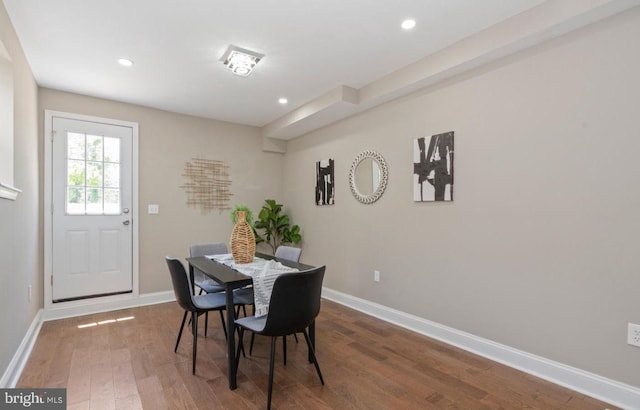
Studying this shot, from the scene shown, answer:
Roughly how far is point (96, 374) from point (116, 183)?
7.75 feet

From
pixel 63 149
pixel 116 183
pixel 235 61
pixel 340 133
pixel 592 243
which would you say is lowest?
pixel 592 243

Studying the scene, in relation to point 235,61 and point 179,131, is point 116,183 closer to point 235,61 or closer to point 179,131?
point 179,131

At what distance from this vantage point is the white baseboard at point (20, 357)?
2.00 m

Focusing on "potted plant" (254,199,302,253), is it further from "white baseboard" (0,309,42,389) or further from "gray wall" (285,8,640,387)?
"white baseboard" (0,309,42,389)

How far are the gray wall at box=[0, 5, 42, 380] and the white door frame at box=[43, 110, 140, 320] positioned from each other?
8 centimetres

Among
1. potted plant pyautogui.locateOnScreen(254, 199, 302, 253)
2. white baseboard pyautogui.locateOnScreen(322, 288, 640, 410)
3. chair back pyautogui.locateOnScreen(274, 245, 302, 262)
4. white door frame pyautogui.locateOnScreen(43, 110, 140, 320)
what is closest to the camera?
white baseboard pyautogui.locateOnScreen(322, 288, 640, 410)

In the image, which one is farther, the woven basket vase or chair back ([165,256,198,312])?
the woven basket vase

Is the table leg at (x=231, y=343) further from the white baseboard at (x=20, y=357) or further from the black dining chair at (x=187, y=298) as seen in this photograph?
the white baseboard at (x=20, y=357)

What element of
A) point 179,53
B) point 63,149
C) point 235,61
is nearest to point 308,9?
point 235,61

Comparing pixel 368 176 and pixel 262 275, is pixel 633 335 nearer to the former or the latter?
pixel 262 275

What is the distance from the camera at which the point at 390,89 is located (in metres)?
3.10

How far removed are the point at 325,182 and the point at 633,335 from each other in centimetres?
318

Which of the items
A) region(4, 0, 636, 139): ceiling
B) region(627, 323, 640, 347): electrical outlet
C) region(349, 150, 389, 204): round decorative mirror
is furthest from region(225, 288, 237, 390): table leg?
region(627, 323, 640, 347): electrical outlet

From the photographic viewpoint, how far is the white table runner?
2.07 meters
